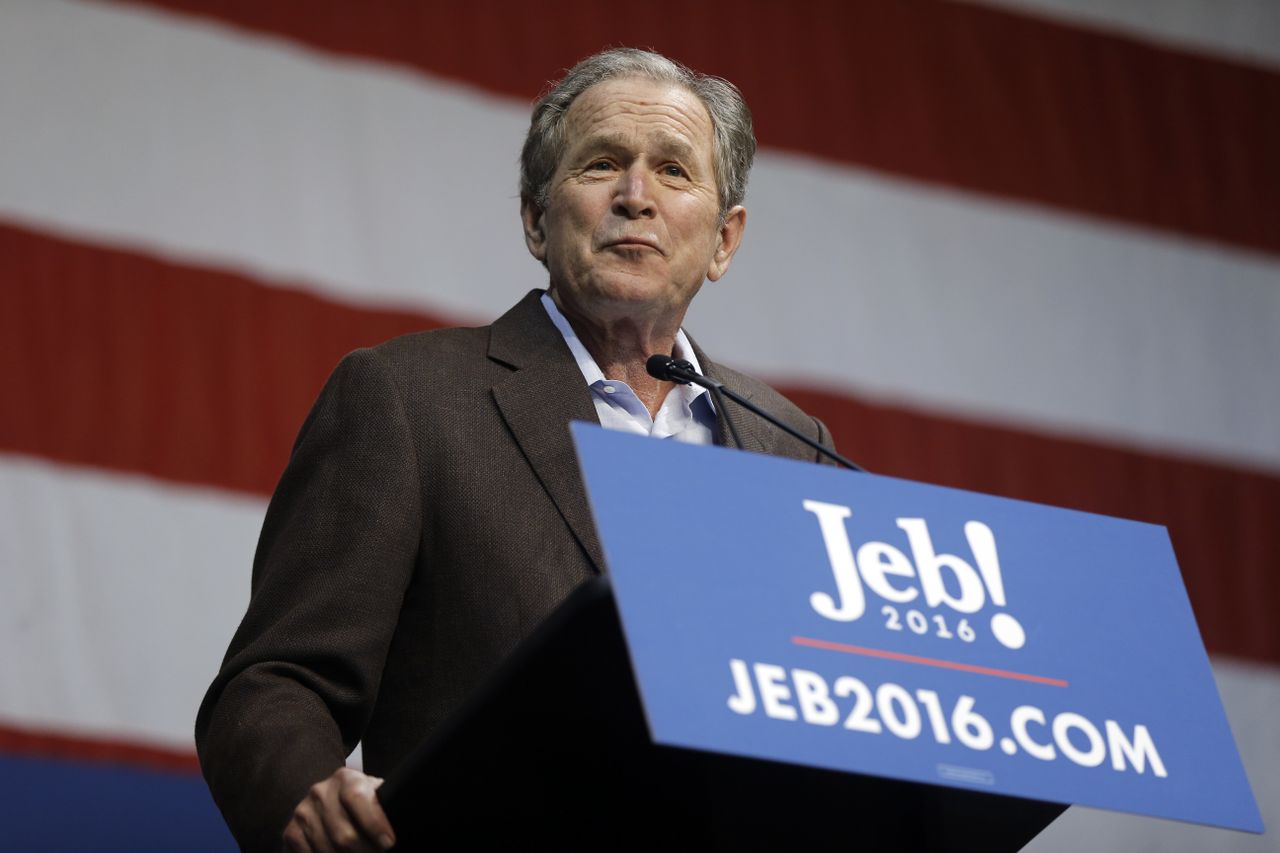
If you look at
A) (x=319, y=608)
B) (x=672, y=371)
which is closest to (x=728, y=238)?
(x=672, y=371)

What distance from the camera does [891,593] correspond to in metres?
1.11

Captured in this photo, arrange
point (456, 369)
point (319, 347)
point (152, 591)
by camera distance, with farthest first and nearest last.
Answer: point (319, 347) < point (152, 591) < point (456, 369)

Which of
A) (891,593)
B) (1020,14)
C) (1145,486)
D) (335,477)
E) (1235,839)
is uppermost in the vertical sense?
(1020,14)

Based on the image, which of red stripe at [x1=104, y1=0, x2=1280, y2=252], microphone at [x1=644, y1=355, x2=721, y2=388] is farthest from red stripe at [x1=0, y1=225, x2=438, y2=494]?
microphone at [x1=644, y1=355, x2=721, y2=388]

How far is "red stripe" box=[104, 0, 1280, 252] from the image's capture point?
3408 millimetres

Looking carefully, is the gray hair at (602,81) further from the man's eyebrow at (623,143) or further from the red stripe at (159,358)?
the red stripe at (159,358)

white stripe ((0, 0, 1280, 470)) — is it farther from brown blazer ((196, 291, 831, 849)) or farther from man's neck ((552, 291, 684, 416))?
brown blazer ((196, 291, 831, 849))

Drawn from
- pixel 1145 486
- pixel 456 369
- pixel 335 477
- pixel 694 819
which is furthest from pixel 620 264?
pixel 1145 486

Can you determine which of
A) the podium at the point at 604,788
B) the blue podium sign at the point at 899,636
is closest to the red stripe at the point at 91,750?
the podium at the point at 604,788

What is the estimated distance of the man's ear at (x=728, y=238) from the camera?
2.03 m

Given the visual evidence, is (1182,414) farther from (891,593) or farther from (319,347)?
(891,593)

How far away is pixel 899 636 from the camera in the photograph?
1.10 m

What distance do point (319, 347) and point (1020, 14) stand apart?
172 cm

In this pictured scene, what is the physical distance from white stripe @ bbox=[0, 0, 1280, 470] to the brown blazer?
1.53 meters
